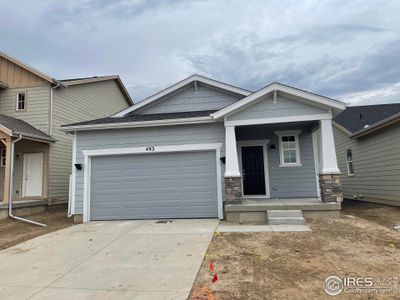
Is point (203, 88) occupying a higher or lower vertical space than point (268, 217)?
higher

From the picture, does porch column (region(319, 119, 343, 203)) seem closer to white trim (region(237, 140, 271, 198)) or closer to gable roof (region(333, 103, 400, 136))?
white trim (region(237, 140, 271, 198))

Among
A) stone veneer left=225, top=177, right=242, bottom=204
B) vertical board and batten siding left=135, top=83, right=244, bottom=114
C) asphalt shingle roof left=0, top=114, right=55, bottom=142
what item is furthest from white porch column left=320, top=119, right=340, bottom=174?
asphalt shingle roof left=0, top=114, right=55, bottom=142

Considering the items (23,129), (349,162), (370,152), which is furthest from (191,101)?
(349,162)

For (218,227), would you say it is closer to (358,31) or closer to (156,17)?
(156,17)

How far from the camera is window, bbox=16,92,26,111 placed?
12945 millimetres

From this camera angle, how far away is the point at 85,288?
157 inches

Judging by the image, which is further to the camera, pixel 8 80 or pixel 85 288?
pixel 8 80

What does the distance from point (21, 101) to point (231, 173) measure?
10.5m

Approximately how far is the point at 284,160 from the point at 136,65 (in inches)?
484

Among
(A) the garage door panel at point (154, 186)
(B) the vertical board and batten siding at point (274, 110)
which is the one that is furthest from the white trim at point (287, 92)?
(A) the garage door panel at point (154, 186)

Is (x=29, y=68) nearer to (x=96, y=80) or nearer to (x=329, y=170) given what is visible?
(x=96, y=80)

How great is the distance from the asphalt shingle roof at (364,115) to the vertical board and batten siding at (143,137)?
7.86 meters

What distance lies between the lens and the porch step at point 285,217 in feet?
24.7

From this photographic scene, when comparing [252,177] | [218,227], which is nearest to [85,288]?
[218,227]
